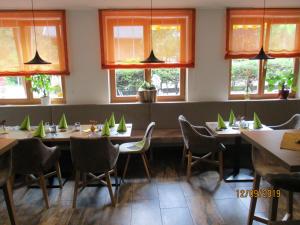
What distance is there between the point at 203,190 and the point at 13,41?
382 centimetres

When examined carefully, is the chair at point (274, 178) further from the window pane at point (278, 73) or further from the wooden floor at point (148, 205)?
the window pane at point (278, 73)

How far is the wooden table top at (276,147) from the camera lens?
1.31m

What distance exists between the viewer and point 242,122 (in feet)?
11.9

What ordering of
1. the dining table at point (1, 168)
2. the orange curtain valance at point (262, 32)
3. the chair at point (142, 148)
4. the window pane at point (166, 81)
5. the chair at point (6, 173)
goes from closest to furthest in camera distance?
the dining table at point (1, 168) → the chair at point (6, 173) → the chair at point (142, 148) → the orange curtain valance at point (262, 32) → the window pane at point (166, 81)

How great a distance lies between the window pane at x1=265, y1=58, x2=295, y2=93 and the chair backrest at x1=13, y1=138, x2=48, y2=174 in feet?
13.1

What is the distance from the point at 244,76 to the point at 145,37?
193 centimetres

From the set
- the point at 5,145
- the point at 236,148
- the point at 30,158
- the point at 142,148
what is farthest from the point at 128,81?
the point at 5,145

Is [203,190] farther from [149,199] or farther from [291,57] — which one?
[291,57]

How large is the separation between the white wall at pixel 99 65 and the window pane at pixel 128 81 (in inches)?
9.6

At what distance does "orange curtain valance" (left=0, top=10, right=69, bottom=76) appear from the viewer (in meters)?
4.34

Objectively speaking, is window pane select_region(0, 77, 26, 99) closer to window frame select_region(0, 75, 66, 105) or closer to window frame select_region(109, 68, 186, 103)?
window frame select_region(0, 75, 66, 105)

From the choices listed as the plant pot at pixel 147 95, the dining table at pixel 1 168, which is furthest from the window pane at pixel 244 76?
the dining table at pixel 1 168

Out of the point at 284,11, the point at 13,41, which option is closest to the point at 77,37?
the point at 13,41

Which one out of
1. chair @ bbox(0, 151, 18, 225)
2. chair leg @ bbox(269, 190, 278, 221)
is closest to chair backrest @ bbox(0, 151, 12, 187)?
chair @ bbox(0, 151, 18, 225)
